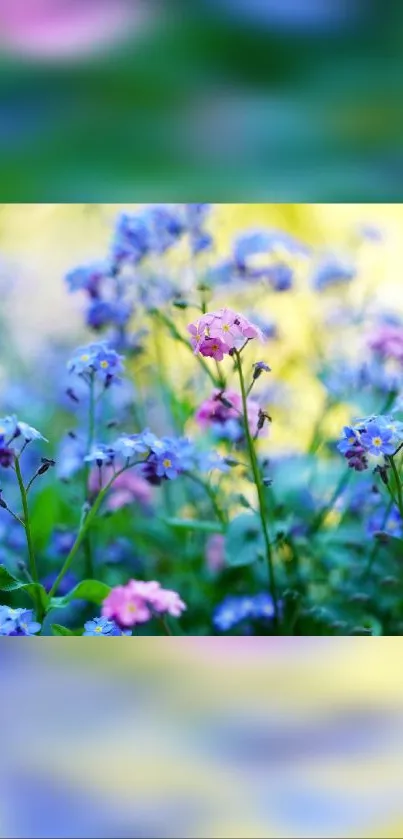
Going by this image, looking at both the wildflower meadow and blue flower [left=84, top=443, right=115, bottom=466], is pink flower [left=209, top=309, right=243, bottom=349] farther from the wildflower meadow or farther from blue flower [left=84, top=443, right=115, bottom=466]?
blue flower [left=84, top=443, right=115, bottom=466]

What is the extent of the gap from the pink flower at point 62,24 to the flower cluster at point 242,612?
21.8 inches

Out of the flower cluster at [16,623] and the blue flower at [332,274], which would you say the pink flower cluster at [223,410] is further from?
the blue flower at [332,274]

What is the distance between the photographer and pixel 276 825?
53cm

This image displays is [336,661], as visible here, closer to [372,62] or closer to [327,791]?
[327,791]

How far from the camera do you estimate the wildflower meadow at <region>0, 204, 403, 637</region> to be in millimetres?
834

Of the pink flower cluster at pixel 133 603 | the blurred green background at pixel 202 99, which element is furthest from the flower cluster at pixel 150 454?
the blurred green background at pixel 202 99

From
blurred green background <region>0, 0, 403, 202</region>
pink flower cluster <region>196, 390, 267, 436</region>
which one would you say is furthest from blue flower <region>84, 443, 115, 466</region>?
blurred green background <region>0, 0, 403, 202</region>

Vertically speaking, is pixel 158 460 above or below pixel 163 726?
above

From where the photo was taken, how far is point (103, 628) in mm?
767

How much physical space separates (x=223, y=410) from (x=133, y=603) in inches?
9.0

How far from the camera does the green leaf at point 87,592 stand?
2.60ft

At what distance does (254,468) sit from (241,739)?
0.24 meters

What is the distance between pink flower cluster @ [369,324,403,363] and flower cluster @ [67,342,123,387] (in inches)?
13.3

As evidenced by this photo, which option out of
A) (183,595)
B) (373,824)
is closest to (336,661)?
(373,824)
